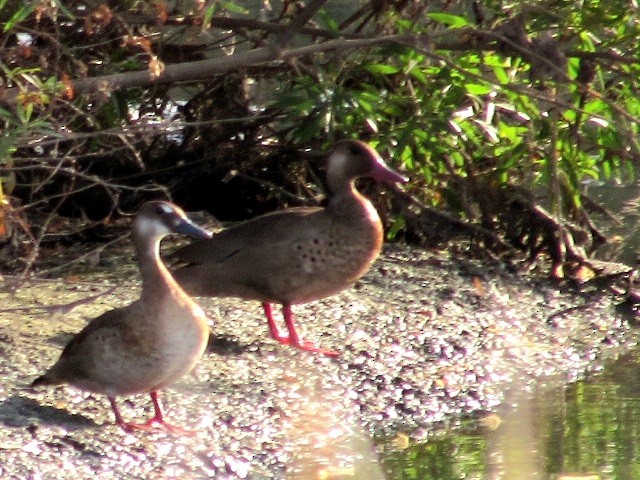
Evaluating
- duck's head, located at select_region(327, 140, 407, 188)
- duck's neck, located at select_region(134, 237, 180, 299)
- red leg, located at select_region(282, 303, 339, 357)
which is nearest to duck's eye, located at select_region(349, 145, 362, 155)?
duck's head, located at select_region(327, 140, 407, 188)

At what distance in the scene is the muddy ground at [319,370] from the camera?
5566 mm

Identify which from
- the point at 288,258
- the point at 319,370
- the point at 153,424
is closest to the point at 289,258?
the point at 288,258

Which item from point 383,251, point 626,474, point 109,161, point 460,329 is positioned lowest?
point 626,474

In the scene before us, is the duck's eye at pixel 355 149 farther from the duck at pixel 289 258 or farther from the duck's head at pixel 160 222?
the duck's head at pixel 160 222

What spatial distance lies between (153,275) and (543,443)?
1946 millimetres

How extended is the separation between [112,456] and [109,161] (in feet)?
10.9

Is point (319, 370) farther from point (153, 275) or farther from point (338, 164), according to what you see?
point (153, 275)

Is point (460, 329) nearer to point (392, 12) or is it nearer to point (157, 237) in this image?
point (392, 12)

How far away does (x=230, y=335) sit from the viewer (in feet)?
23.0

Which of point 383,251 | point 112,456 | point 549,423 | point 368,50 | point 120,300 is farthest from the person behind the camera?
point 383,251

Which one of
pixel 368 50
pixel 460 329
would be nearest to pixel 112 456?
pixel 460 329

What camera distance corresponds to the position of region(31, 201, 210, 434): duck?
18.1ft

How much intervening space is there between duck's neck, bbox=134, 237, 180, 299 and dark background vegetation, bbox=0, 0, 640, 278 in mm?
612

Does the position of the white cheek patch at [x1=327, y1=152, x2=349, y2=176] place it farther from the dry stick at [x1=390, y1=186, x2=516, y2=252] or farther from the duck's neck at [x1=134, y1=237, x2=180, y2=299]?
the duck's neck at [x1=134, y1=237, x2=180, y2=299]
